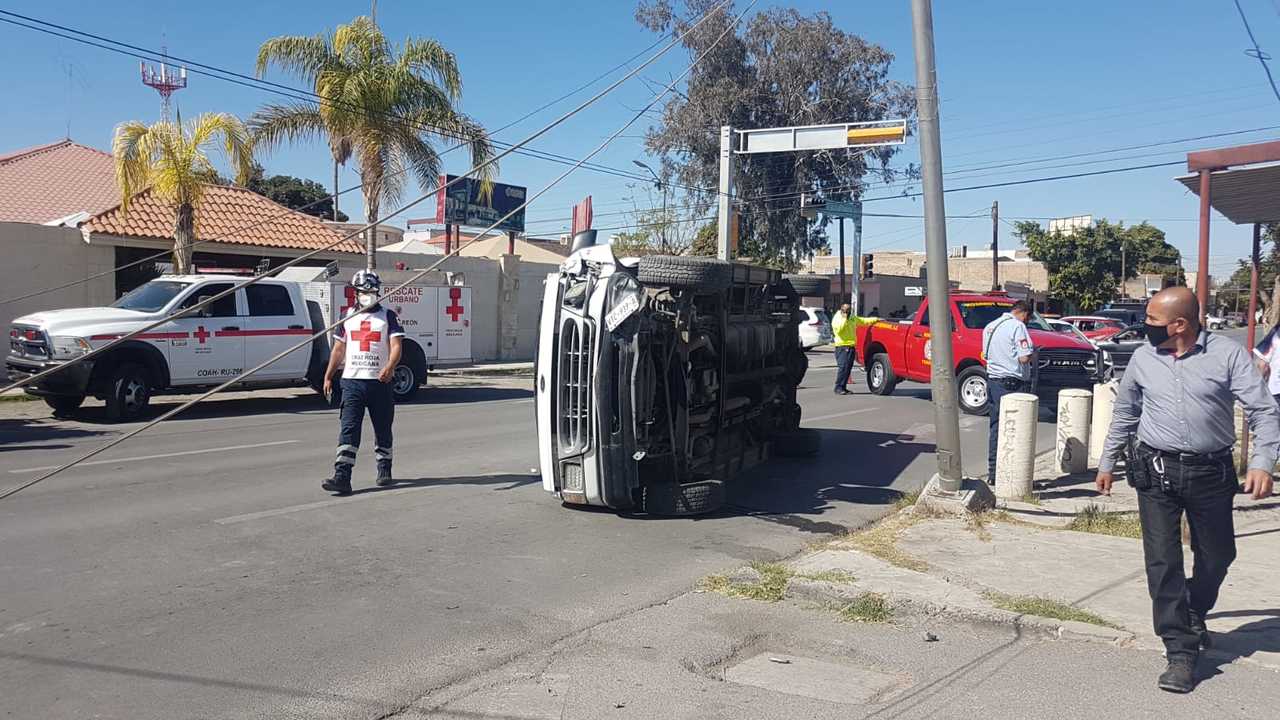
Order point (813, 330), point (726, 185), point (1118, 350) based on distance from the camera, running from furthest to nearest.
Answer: point (813, 330), point (726, 185), point (1118, 350)

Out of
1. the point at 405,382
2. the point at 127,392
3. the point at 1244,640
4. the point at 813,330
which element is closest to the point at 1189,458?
the point at 1244,640

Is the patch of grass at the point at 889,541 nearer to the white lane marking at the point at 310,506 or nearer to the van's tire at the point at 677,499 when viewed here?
the van's tire at the point at 677,499

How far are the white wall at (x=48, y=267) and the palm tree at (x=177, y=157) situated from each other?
5.79 ft

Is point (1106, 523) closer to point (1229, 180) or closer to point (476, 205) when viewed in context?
point (1229, 180)

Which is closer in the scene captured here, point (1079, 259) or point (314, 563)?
point (314, 563)

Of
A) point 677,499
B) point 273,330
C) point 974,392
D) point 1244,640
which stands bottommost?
point 1244,640

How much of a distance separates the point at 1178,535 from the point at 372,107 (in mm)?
19575

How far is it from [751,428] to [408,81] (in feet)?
46.9

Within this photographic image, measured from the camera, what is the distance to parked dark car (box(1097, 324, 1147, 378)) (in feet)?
53.2

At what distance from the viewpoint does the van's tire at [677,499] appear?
8391mm

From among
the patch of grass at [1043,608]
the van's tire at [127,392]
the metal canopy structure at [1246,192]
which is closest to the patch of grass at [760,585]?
the patch of grass at [1043,608]

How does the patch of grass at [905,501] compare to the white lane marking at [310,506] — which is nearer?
the white lane marking at [310,506]

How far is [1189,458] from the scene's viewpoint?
189 inches

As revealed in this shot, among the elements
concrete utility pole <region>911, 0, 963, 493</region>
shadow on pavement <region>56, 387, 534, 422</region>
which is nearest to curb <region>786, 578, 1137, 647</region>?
concrete utility pole <region>911, 0, 963, 493</region>
